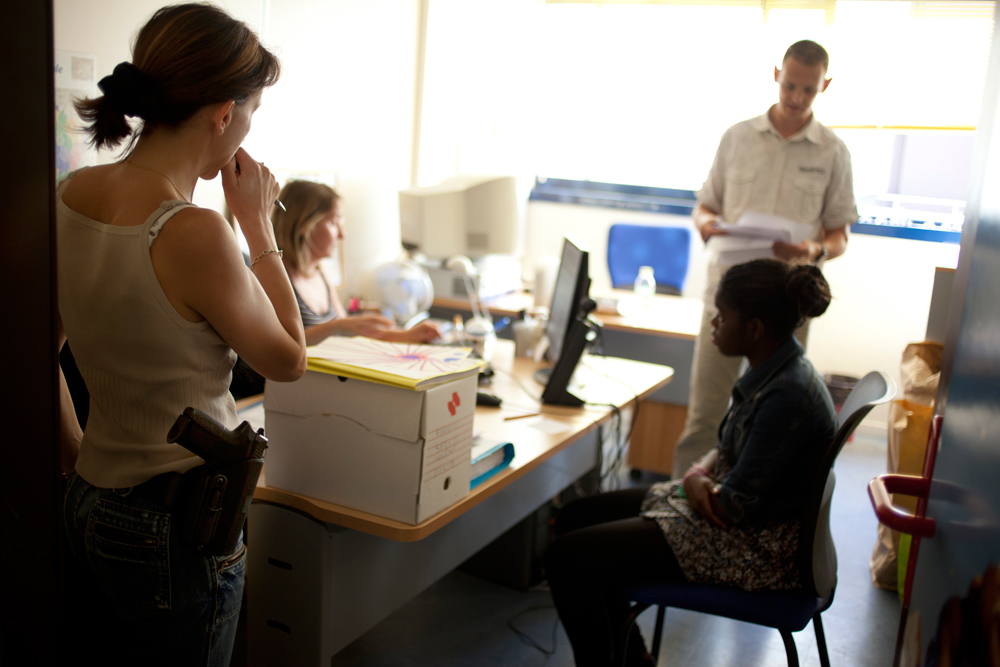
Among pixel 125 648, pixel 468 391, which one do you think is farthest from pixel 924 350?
A: pixel 125 648

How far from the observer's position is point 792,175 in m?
2.82

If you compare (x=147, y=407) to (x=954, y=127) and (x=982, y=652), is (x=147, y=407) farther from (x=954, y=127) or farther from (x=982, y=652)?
(x=954, y=127)

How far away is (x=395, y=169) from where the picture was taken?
152 inches

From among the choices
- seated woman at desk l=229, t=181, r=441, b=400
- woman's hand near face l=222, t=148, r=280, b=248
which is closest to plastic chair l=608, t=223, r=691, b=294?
seated woman at desk l=229, t=181, r=441, b=400

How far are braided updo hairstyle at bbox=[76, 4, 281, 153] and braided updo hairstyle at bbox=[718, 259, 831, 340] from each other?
1156mm

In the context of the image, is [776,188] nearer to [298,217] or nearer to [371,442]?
[298,217]

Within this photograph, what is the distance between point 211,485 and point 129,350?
0.65 feet

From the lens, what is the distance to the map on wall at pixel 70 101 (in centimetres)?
195

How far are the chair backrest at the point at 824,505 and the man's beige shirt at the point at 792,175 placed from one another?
4.52ft

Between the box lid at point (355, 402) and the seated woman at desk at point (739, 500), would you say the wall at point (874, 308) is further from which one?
the box lid at point (355, 402)

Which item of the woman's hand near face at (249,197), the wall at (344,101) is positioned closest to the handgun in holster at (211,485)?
the woman's hand near face at (249,197)

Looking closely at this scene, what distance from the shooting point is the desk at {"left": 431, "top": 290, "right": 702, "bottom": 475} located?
134 inches

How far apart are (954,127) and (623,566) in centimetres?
389

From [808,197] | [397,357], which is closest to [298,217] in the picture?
[397,357]
